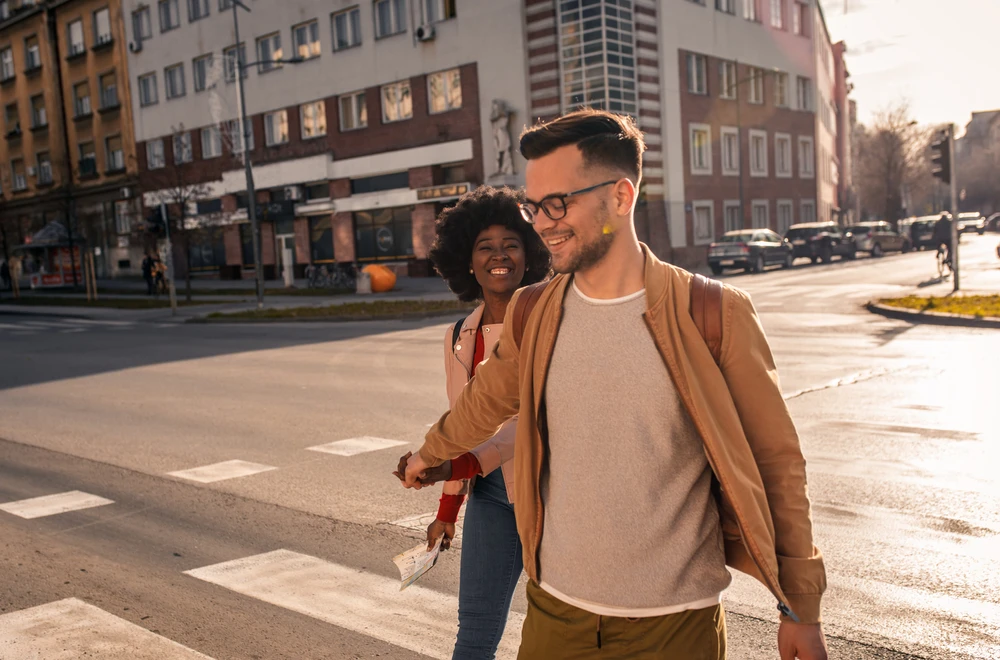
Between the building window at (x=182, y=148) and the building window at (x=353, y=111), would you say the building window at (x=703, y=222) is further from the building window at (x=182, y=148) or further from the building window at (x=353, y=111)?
the building window at (x=182, y=148)

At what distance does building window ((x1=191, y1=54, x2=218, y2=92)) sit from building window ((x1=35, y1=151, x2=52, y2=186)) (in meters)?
13.6

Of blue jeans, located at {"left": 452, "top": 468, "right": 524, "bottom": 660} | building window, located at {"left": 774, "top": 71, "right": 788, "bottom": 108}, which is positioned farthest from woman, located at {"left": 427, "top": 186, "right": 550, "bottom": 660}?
building window, located at {"left": 774, "top": 71, "right": 788, "bottom": 108}

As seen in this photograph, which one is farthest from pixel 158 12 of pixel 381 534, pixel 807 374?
pixel 381 534

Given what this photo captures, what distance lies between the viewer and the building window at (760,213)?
43594 millimetres

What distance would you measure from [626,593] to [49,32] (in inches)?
2317

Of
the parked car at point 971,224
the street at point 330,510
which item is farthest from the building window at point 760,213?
the parked car at point 971,224

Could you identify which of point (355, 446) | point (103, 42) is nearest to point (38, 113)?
point (103, 42)

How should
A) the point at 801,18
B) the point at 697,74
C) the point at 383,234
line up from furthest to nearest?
1. the point at 801,18
2. the point at 383,234
3. the point at 697,74

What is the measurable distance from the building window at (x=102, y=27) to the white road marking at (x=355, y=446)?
4877cm

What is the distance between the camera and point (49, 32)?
52875 mm

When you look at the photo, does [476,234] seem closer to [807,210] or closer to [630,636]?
[630,636]

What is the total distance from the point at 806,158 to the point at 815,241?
36.4 feet

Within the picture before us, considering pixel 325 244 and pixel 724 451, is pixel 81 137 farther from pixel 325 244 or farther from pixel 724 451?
pixel 724 451

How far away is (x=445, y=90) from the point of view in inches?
1438
